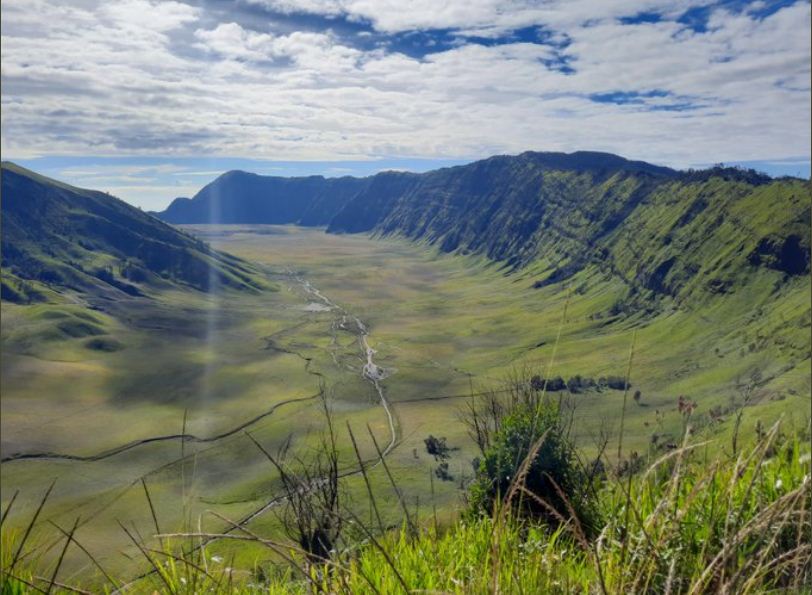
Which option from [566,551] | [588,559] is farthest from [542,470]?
[588,559]

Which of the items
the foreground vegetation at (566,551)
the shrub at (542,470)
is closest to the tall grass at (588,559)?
the foreground vegetation at (566,551)

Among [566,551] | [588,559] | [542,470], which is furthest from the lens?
[542,470]

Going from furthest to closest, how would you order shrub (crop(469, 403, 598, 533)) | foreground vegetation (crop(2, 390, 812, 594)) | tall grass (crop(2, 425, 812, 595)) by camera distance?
1. shrub (crop(469, 403, 598, 533))
2. tall grass (crop(2, 425, 812, 595))
3. foreground vegetation (crop(2, 390, 812, 594))

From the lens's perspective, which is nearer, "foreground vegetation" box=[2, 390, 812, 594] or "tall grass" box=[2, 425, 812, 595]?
"foreground vegetation" box=[2, 390, 812, 594]

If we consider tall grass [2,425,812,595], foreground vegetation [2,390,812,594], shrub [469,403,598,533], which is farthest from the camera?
shrub [469,403,598,533]

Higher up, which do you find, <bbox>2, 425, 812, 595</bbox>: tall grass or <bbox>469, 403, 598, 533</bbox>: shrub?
<bbox>2, 425, 812, 595</bbox>: tall grass

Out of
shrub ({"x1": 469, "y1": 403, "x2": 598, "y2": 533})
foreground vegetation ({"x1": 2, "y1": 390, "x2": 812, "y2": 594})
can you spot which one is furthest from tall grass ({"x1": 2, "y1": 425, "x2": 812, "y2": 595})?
shrub ({"x1": 469, "y1": 403, "x2": 598, "y2": 533})

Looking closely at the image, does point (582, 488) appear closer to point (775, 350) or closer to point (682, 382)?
point (682, 382)

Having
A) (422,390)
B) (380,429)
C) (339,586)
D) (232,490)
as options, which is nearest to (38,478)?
(232,490)

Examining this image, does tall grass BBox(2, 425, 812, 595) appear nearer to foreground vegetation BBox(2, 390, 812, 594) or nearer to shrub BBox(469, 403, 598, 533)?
foreground vegetation BBox(2, 390, 812, 594)

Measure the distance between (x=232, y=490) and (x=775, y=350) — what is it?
14688 cm

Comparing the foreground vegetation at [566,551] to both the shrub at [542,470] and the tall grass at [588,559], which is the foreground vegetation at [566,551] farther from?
the shrub at [542,470]

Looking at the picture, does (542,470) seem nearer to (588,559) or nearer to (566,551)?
(566,551)

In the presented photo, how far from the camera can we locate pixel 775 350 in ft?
580
